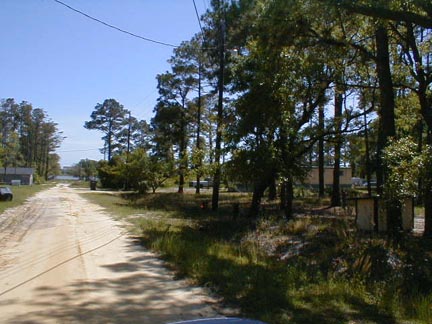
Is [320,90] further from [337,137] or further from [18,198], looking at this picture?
[18,198]

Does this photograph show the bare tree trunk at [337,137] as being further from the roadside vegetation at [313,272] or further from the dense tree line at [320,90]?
the roadside vegetation at [313,272]

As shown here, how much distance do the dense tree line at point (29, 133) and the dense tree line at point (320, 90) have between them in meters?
108

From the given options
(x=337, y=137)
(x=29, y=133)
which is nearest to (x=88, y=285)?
(x=337, y=137)

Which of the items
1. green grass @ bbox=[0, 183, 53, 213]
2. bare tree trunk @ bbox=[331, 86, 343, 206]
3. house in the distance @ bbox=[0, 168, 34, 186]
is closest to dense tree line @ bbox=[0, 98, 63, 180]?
house in the distance @ bbox=[0, 168, 34, 186]

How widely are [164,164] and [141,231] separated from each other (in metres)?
29.1

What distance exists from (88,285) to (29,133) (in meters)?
139

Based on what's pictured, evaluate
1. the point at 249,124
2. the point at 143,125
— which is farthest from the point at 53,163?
the point at 249,124

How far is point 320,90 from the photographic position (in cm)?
2328

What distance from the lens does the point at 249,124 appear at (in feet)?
72.1

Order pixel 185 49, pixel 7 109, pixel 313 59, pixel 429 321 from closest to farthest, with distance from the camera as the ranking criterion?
pixel 429 321, pixel 313 59, pixel 185 49, pixel 7 109

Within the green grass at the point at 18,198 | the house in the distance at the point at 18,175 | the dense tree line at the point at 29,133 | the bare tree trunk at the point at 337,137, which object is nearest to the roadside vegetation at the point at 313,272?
the bare tree trunk at the point at 337,137

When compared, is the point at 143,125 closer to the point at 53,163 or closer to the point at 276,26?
the point at 53,163

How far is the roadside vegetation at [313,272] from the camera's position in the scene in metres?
7.34

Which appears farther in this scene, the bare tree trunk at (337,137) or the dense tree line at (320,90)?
the bare tree trunk at (337,137)
